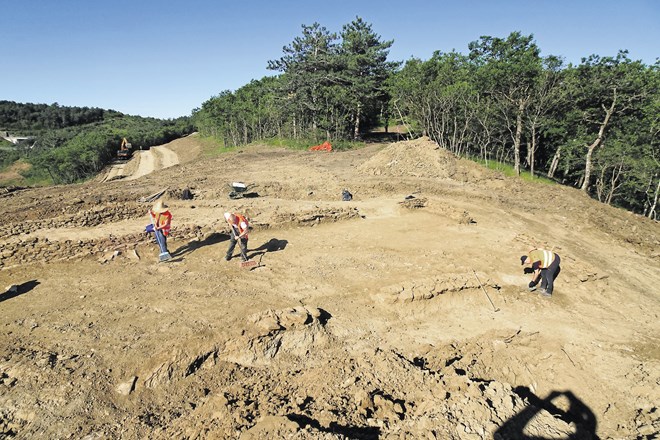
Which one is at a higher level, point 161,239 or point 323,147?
point 323,147

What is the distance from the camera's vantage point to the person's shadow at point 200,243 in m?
8.68

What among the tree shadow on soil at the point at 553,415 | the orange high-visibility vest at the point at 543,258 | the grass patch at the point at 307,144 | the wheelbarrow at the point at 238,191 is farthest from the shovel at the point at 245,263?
the grass patch at the point at 307,144

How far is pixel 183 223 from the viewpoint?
35.6ft

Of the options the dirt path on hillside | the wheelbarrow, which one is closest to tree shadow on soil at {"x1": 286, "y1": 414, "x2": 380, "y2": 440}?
the wheelbarrow

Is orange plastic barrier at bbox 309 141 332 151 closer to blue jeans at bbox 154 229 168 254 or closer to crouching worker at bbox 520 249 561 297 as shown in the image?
blue jeans at bbox 154 229 168 254

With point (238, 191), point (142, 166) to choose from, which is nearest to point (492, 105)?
point (238, 191)

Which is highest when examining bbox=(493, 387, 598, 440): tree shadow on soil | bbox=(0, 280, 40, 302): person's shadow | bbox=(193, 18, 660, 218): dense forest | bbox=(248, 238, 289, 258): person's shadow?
bbox=(193, 18, 660, 218): dense forest

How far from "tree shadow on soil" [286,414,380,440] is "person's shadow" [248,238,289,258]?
5208 mm

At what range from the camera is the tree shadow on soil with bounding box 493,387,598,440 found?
368 centimetres

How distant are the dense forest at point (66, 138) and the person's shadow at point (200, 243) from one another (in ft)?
110

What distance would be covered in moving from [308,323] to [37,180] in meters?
43.6

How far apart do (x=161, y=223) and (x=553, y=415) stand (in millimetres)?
7821

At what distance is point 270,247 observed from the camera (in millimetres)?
9227

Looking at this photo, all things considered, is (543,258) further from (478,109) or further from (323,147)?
(323,147)
